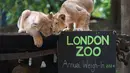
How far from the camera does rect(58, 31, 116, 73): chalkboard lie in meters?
2.67

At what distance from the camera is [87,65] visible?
2.70 metres

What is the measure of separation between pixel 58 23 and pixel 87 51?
289mm

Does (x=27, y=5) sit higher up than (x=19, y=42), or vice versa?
(x=27, y=5)

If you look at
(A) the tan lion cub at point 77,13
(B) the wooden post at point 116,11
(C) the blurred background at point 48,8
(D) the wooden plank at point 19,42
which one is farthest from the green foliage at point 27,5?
(D) the wooden plank at point 19,42

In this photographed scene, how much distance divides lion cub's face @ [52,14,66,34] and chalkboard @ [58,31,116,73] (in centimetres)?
6

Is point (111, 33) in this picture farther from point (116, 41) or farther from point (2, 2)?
point (2, 2)

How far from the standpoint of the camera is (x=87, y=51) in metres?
2.68

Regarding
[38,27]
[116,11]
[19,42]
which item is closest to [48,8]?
[116,11]

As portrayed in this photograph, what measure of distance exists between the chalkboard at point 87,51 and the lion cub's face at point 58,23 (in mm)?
57

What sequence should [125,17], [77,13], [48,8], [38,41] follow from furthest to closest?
[48,8] < [125,17] < [77,13] < [38,41]

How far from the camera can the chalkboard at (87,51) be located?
105 inches

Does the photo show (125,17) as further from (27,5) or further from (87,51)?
(27,5)

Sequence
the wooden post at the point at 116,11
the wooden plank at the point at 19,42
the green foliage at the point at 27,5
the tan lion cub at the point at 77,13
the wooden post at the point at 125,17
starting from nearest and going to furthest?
the wooden plank at the point at 19,42 → the tan lion cub at the point at 77,13 → the wooden post at the point at 125,17 → the green foliage at the point at 27,5 → the wooden post at the point at 116,11

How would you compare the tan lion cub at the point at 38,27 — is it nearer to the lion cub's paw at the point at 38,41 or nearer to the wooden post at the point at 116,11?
the lion cub's paw at the point at 38,41
